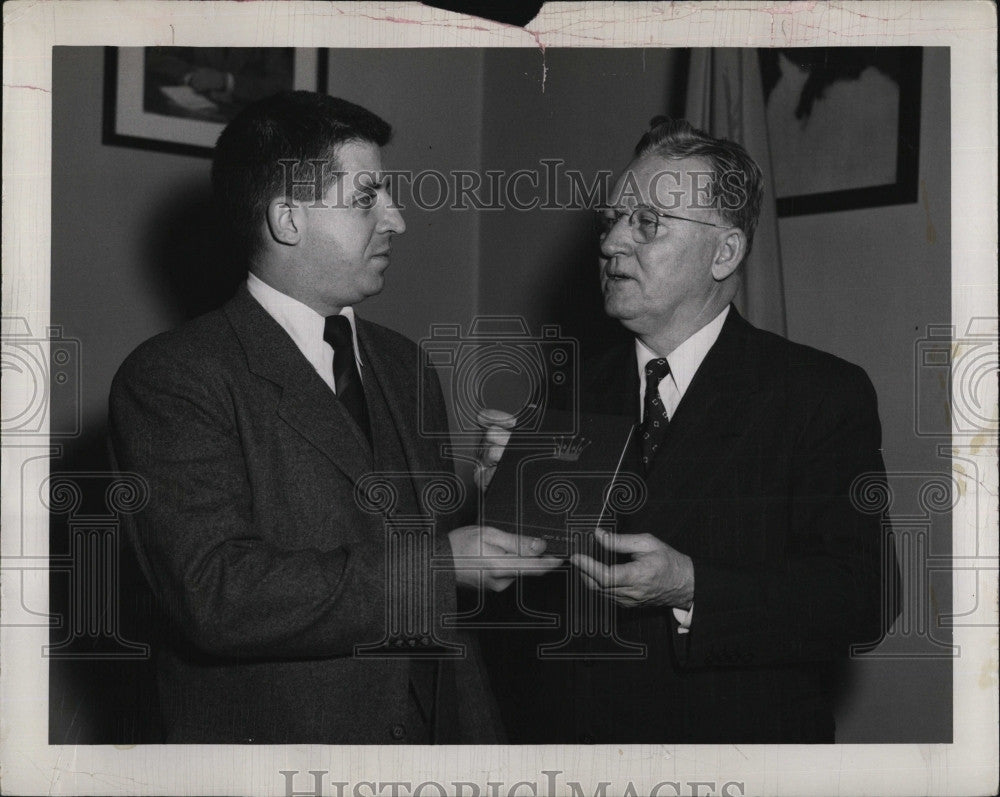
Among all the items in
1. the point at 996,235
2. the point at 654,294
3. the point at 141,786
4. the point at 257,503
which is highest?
the point at 996,235

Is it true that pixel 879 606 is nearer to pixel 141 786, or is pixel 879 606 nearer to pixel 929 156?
pixel 929 156

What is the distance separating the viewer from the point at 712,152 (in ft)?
6.15

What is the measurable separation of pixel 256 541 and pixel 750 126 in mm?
1253

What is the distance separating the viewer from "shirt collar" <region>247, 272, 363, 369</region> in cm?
179

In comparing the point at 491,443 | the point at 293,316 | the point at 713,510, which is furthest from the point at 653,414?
the point at 293,316

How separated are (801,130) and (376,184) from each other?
0.87m

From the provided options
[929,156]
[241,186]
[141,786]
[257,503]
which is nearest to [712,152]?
[929,156]

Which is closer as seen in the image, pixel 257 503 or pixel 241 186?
pixel 257 503

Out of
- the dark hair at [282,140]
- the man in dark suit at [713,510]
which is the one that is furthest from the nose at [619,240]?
the dark hair at [282,140]

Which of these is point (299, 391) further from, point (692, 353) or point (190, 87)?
point (190, 87)

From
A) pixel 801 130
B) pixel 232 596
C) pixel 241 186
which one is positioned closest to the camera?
pixel 232 596

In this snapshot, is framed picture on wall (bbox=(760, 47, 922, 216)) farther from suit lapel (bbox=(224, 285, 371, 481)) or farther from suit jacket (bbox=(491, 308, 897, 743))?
suit lapel (bbox=(224, 285, 371, 481))

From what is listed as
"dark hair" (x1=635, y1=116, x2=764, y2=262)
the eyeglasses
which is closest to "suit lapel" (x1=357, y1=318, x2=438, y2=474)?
the eyeglasses

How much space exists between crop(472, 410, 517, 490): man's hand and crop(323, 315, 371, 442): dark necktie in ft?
0.75
